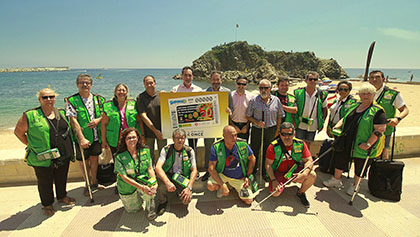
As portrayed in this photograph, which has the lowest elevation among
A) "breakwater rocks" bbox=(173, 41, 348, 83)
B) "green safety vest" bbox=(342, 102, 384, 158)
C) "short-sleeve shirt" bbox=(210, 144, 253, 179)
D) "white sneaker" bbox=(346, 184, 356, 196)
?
"white sneaker" bbox=(346, 184, 356, 196)

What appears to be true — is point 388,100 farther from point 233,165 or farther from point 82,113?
point 82,113

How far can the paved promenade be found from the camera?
120 inches

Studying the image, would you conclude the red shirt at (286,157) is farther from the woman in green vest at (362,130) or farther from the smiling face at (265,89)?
the smiling face at (265,89)

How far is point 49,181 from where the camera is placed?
135 inches

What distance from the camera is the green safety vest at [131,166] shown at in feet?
10.7

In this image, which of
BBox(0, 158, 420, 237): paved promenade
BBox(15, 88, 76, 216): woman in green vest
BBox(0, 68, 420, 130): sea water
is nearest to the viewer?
BBox(0, 158, 420, 237): paved promenade

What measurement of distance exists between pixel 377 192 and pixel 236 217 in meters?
2.81

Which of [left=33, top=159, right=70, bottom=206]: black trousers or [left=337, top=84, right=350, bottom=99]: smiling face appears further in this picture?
[left=337, top=84, right=350, bottom=99]: smiling face

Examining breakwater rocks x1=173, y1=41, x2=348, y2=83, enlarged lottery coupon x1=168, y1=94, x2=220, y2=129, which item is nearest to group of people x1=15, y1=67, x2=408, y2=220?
enlarged lottery coupon x1=168, y1=94, x2=220, y2=129

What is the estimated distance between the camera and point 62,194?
12.2 ft

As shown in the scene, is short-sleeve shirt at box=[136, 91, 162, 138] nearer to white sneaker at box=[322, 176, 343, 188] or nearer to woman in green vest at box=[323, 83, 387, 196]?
woman in green vest at box=[323, 83, 387, 196]

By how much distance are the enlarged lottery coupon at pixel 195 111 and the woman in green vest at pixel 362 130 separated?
252 cm

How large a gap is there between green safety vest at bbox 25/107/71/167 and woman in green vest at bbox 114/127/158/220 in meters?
1.16

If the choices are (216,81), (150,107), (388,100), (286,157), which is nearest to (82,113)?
(150,107)
